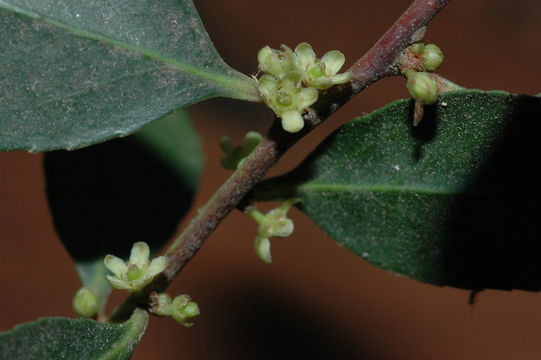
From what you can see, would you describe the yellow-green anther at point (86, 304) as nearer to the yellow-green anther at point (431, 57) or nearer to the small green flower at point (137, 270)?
the small green flower at point (137, 270)

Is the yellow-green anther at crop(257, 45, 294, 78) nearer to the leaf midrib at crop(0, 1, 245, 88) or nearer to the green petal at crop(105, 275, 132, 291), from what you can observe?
the leaf midrib at crop(0, 1, 245, 88)

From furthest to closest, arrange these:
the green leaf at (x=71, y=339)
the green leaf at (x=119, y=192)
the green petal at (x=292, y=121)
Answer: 1. the green leaf at (x=119, y=192)
2. the green petal at (x=292, y=121)
3. the green leaf at (x=71, y=339)

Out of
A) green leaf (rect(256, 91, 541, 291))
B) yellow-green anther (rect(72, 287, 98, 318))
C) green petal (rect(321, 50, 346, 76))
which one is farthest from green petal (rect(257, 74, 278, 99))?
yellow-green anther (rect(72, 287, 98, 318))

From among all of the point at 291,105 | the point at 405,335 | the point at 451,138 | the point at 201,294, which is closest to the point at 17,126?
the point at 291,105

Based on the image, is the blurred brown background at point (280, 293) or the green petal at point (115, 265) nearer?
the green petal at point (115, 265)

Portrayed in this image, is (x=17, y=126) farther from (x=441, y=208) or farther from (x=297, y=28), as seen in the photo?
(x=297, y=28)

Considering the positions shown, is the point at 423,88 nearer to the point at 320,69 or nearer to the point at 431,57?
Answer: the point at 431,57

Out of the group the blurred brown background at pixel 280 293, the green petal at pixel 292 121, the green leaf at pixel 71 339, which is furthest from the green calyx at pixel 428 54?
the blurred brown background at pixel 280 293
